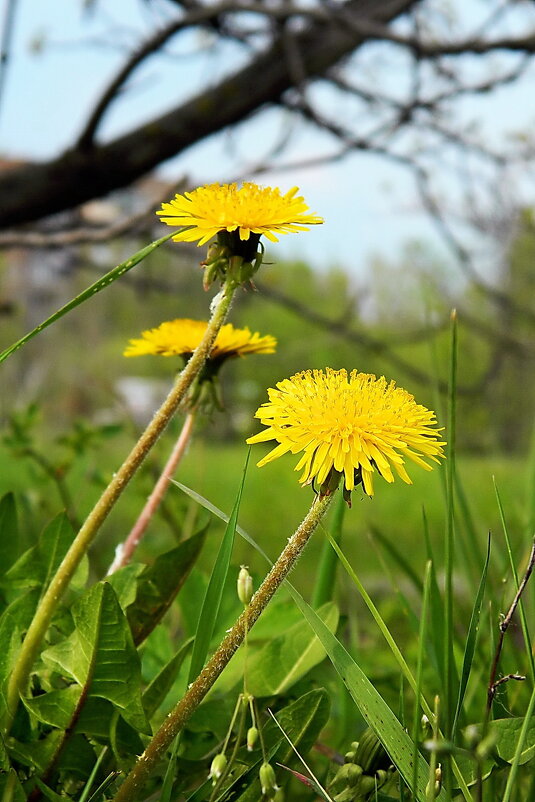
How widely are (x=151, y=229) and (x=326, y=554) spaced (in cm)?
155

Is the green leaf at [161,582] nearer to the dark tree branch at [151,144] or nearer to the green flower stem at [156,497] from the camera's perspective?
the green flower stem at [156,497]

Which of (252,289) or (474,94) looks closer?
(252,289)

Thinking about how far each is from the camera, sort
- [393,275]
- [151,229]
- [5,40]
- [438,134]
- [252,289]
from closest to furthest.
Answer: [252,289] < [5,40] < [151,229] < [438,134] < [393,275]

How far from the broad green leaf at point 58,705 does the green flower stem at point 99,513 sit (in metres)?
0.03

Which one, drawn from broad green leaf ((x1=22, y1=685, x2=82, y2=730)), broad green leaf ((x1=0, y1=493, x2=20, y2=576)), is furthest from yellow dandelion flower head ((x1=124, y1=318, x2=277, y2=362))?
broad green leaf ((x1=22, y1=685, x2=82, y2=730))

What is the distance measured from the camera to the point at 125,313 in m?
16.4

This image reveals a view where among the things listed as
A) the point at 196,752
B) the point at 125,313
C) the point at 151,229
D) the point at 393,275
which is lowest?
the point at 196,752

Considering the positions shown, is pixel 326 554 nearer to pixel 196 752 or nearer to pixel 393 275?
pixel 196 752

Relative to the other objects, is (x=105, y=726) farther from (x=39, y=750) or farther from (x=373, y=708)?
(x=373, y=708)

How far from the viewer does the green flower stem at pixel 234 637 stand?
480 mm

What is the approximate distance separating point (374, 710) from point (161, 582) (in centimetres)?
27

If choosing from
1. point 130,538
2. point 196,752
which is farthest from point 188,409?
point 196,752

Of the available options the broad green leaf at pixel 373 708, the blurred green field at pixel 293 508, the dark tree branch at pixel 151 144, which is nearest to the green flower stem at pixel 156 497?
the broad green leaf at pixel 373 708

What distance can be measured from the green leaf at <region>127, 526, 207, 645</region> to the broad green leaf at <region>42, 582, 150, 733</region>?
0.13 m
